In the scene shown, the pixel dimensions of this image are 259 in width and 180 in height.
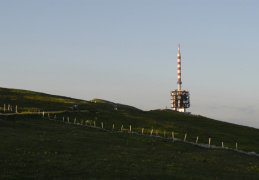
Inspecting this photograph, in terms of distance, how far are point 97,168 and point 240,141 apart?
198ft

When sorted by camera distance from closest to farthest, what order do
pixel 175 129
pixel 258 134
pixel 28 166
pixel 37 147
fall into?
pixel 28 166 < pixel 37 147 < pixel 175 129 < pixel 258 134

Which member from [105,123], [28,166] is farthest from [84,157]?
[105,123]

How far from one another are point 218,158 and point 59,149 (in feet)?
79.0

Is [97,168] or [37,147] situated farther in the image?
[37,147]

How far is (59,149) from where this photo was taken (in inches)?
1762

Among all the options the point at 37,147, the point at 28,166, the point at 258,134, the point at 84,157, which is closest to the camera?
the point at 28,166

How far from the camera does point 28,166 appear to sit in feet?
112

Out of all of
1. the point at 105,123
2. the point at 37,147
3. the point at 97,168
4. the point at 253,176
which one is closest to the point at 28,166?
the point at 97,168

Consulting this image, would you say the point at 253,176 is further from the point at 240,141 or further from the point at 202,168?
the point at 240,141

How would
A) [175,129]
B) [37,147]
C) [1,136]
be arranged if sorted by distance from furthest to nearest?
1. [175,129]
2. [1,136]
3. [37,147]

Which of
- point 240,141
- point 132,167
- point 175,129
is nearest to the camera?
point 132,167

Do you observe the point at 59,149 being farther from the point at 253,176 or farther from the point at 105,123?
the point at 105,123

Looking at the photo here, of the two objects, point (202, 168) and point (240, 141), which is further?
point (240, 141)

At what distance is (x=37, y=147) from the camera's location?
4409cm
